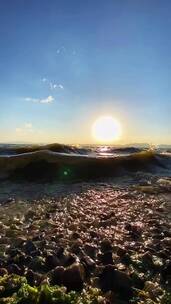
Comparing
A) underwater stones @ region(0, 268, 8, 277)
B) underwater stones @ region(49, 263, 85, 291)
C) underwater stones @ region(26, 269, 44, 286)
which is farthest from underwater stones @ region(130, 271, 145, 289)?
underwater stones @ region(0, 268, 8, 277)

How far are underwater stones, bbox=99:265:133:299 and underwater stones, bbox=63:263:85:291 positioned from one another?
0.36 metres

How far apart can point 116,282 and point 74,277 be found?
699 mm

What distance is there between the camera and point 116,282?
5.81 m

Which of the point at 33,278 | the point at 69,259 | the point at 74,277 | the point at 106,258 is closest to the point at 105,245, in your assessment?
the point at 106,258

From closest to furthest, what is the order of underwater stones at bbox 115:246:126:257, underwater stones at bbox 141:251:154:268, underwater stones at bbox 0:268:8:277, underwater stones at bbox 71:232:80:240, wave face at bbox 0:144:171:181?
underwater stones at bbox 0:268:8:277 → underwater stones at bbox 141:251:154:268 → underwater stones at bbox 115:246:126:257 → underwater stones at bbox 71:232:80:240 → wave face at bbox 0:144:171:181

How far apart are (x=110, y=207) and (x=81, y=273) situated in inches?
229

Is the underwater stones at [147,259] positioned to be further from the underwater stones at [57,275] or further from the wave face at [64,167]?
the wave face at [64,167]

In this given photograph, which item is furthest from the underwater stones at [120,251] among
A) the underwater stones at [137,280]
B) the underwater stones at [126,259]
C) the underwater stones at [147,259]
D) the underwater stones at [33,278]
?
the underwater stones at [33,278]

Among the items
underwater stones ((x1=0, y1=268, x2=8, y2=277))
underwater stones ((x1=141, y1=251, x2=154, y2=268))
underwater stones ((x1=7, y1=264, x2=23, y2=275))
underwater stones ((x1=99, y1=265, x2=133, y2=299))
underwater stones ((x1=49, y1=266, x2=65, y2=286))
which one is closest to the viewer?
underwater stones ((x1=99, y1=265, x2=133, y2=299))

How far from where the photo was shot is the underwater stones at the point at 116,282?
561cm

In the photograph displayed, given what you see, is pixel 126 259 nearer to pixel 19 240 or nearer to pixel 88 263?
pixel 88 263

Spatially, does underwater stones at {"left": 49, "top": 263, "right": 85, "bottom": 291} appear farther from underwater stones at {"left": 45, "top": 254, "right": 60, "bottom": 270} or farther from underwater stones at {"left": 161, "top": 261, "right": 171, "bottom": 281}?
underwater stones at {"left": 161, "top": 261, "right": 171, "bottom": 281}

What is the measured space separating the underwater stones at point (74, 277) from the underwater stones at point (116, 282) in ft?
1.18

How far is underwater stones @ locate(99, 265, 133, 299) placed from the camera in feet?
18.4
